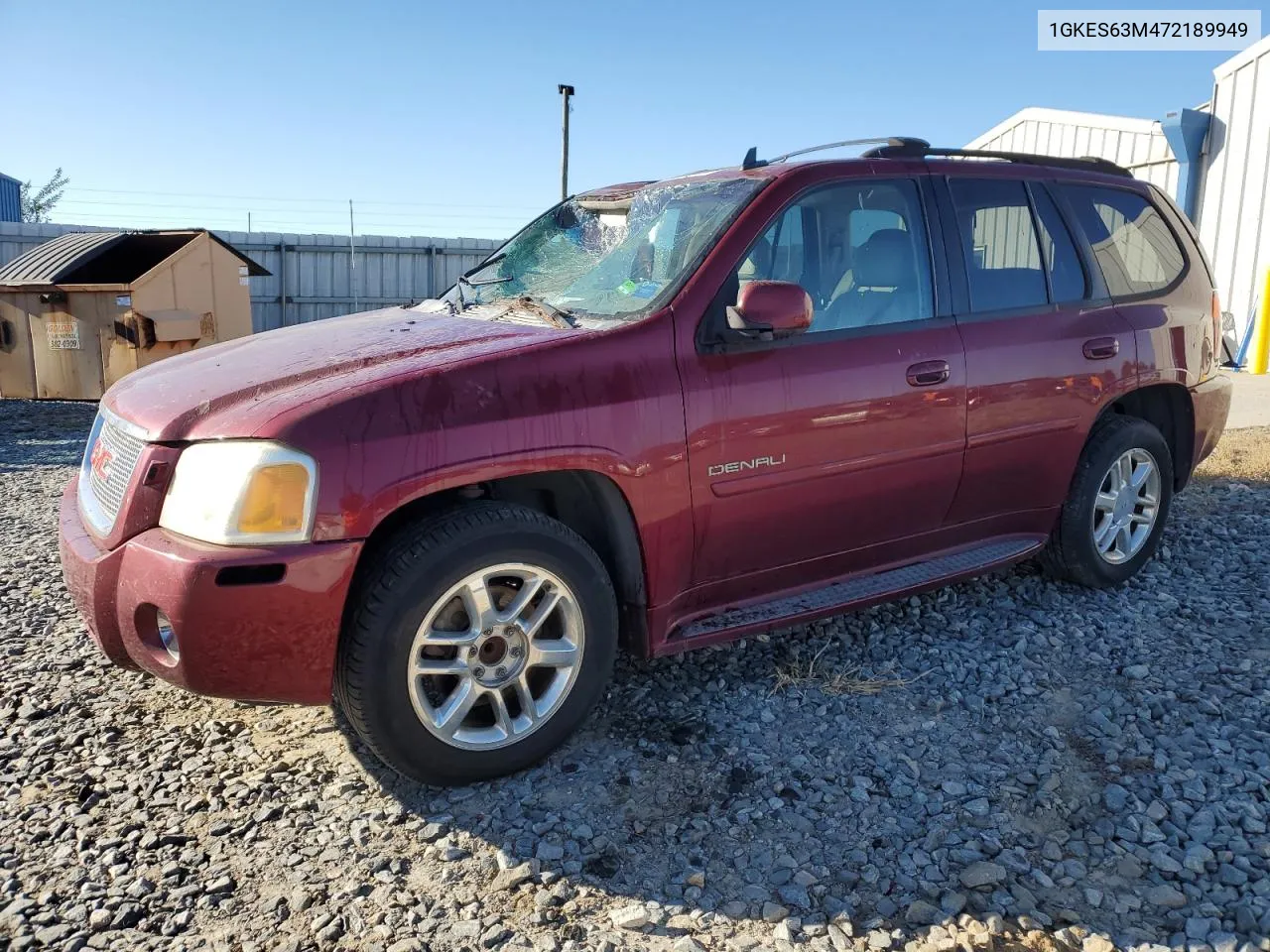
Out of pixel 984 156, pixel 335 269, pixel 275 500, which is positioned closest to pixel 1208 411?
pixel 984 156

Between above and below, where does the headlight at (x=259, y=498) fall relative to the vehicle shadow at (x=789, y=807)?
above

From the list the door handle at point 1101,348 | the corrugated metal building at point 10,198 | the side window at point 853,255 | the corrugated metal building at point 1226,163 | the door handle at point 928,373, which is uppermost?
the corrugated metal building at point 10,198

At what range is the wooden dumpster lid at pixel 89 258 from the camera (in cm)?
1002

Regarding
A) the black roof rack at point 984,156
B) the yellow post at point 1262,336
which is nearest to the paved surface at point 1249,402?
the yellow post at point 1262,336

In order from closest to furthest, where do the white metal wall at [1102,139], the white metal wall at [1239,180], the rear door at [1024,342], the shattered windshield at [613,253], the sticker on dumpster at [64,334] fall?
1. the shattered windshield at [613,253]
2. the rear door at [1024,342]
3. the sticker on dumpster at [64,334]
4. the white metal wall at [1239,180]
5. the white metal wall at [1102,139]

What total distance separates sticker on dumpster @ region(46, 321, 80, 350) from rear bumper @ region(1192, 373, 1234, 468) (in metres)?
9.60

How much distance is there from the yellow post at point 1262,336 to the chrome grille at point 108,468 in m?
12.4

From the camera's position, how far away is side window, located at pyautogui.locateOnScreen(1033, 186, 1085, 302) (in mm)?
4164

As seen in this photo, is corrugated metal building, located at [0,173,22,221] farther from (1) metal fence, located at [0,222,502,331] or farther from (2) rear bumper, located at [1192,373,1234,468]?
(2) rear bumper, located at [1192,373,1234,468]

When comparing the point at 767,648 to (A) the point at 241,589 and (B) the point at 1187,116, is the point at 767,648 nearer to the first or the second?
(A) the point at 241,589

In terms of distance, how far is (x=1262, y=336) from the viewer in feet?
39.5

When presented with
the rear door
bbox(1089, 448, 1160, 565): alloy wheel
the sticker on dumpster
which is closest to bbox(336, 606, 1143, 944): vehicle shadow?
the rear door

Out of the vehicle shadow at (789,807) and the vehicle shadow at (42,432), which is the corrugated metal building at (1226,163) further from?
the vehicle shadow at (42,432)

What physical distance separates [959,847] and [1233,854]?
70cm
